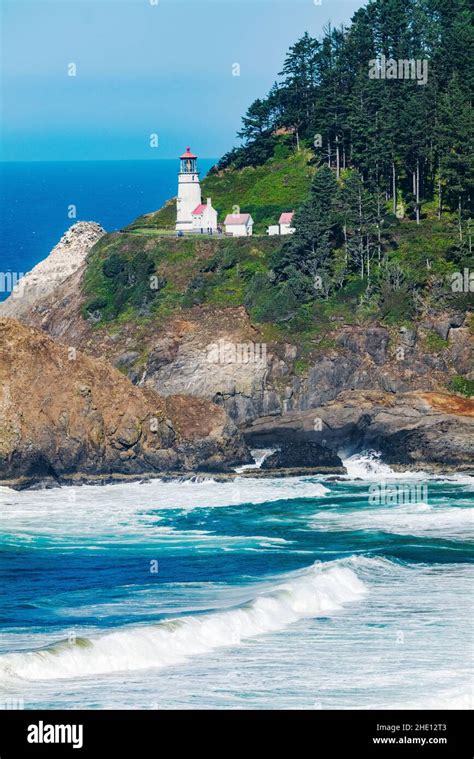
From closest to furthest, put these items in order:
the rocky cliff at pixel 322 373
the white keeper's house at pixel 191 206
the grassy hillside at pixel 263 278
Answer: the rocky cliff at pixel 322 373
the grassy hillside at pixel 263 278
the white keeper's house at pixel 191 206

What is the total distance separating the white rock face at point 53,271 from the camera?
108938 mm

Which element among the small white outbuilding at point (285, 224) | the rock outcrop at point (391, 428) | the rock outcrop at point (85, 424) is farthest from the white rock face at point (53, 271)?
the rock outcrop at point (391, 428)

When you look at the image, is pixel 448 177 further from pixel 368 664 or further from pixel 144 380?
pixel 368 664

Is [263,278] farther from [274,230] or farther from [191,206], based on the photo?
[191,206]

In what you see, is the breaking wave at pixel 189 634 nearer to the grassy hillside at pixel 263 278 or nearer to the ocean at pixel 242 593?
the ocean at pixel 242 593

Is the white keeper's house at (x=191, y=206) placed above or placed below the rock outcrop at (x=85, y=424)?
above

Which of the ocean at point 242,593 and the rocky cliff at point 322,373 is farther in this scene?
the rocky cliff at point 322,373

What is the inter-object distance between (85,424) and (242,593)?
789 inches

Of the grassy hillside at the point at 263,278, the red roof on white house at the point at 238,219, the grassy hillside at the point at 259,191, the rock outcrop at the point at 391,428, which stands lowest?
the rock outcrop at the point at 391,428

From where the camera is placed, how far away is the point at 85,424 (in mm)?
76312

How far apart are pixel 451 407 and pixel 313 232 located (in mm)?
20504

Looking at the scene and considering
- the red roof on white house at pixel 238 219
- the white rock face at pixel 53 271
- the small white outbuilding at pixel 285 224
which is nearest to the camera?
the small white outbuilding at pixel 285 224

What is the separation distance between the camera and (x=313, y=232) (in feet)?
323

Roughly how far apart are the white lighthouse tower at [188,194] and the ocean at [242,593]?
1395 inches
